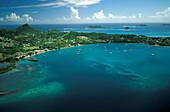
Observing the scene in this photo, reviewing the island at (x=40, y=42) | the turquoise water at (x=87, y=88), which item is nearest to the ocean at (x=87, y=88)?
the turquoise water at (x=87, y=88)

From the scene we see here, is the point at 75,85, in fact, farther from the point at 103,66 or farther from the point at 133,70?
the point at 133,70

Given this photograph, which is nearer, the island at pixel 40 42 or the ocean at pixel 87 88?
the ocean at pixel 87 88

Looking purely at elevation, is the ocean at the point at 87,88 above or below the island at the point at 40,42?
below

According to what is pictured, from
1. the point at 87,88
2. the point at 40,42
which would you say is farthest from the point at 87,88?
the point at 40,42

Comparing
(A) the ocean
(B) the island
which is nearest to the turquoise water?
(A) the ocean

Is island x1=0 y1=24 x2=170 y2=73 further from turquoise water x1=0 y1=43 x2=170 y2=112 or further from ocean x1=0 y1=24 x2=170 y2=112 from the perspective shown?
ocean x1=0 y1=24 x2=170 y2=112

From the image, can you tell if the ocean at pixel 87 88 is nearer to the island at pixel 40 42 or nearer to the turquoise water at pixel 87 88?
the turquoise water at pixel 87 88

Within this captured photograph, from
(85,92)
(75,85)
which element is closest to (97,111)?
(85,92)

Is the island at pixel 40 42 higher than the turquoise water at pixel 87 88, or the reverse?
the island at pixel 40 42
